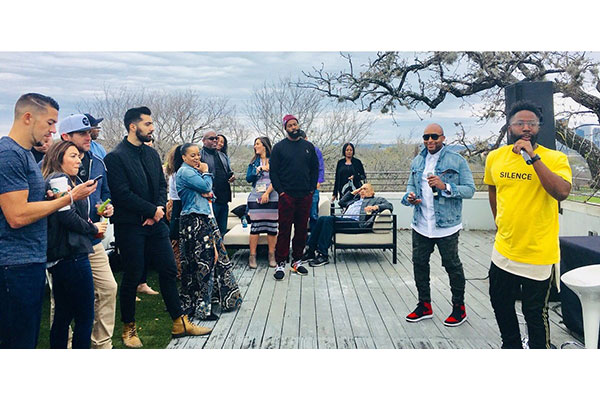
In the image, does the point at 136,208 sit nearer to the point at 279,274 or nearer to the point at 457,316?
the point at 279,274

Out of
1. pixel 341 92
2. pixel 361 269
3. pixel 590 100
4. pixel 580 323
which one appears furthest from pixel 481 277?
pixel 341 92

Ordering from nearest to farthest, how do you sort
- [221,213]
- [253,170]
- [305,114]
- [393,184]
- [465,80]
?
[465,80]
[253,170]
[221,213]
[305,114]
[393,184]

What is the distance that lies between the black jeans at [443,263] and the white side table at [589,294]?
2.39 ft

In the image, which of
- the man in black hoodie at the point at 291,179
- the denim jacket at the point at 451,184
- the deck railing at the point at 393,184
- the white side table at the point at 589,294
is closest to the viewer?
the white side table at the point at 589,294

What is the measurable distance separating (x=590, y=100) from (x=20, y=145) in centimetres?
409

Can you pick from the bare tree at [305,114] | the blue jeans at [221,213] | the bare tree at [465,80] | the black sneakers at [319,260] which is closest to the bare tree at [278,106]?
the bare tree at [305,114]

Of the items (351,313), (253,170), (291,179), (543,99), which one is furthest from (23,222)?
(253,170)

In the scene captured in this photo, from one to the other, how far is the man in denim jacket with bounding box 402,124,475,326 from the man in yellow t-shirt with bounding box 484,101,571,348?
62 centimetres

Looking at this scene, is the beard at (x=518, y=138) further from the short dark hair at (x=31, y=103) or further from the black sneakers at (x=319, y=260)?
the black sneakers at (x=319, y=260)

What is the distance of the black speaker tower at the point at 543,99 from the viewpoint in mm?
2836

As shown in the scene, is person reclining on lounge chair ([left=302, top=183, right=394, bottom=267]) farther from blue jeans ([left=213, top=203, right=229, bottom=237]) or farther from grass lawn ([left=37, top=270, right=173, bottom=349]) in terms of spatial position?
grass lawn ([left=37, top=270, right=173, bottom=349])

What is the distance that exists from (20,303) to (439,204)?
251 centimetres

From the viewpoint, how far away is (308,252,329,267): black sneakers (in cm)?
507

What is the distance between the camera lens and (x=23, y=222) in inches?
80.5
